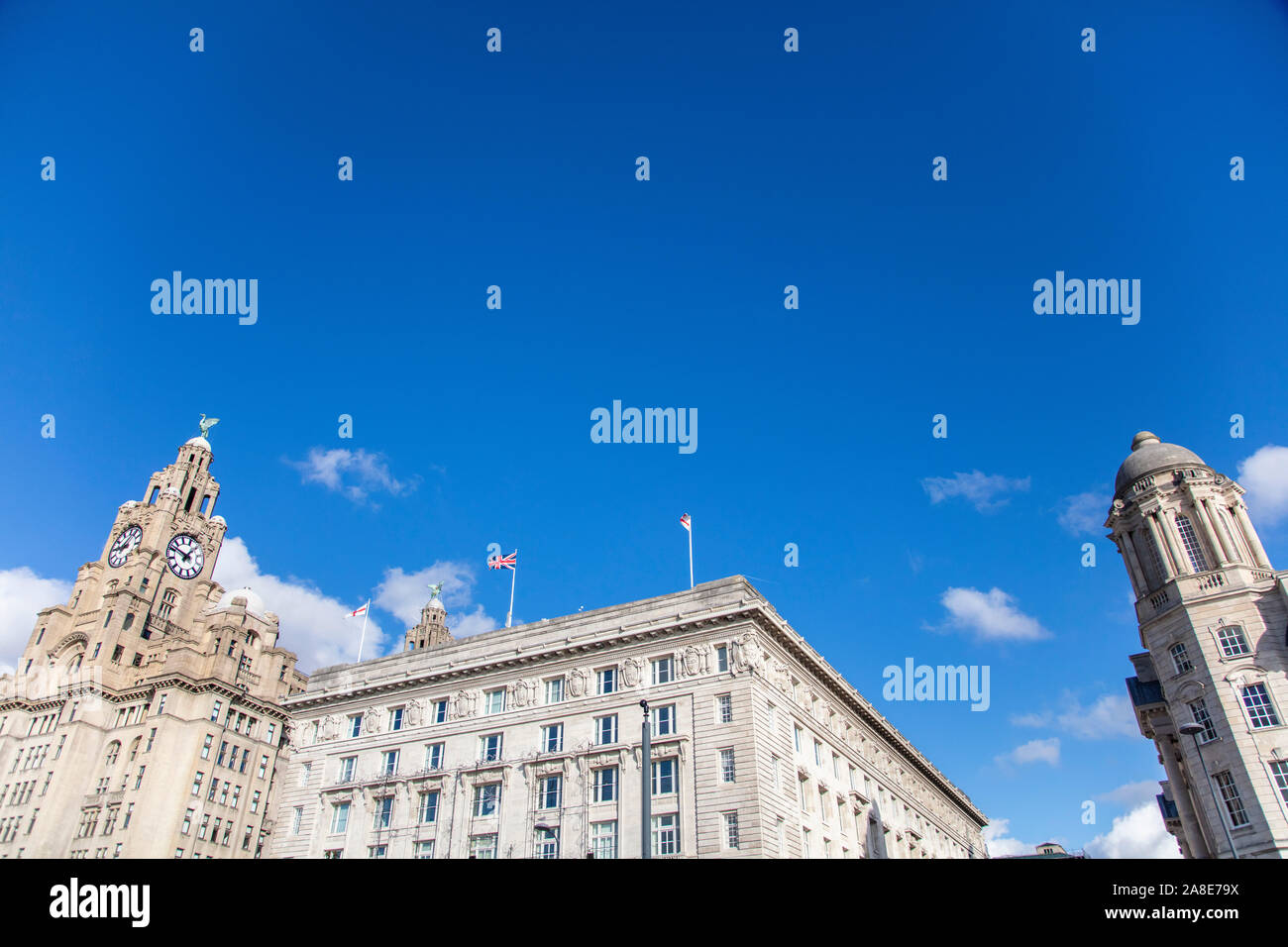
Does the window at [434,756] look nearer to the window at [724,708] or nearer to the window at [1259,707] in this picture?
the window at [724,708]

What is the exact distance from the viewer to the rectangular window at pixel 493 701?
53.6 meters

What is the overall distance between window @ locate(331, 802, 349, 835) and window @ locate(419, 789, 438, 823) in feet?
20.5

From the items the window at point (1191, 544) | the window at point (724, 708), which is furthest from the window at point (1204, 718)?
the window at point (724, 708)

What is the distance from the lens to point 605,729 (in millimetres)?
48812

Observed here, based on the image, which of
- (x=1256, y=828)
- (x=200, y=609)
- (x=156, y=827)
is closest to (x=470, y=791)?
(x=156, y=827)

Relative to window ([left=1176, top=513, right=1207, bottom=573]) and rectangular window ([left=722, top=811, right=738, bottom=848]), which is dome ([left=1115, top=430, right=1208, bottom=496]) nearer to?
window ([left=1176, top=513, right=1207, bottom=573])

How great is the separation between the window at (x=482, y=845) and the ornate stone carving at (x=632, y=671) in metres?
12.0

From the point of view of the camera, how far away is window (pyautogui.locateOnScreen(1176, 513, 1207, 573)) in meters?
54.3

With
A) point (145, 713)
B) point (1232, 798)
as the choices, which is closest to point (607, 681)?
point (1232, 798)

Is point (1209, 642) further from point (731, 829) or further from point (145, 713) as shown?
point (145, 713)

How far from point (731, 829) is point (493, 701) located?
1898 cm

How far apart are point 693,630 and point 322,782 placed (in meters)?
28.9
